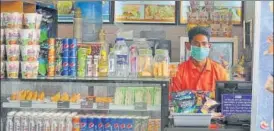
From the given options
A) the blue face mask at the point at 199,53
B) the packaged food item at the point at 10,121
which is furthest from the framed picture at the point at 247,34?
the packaged food item at the point at 10,121

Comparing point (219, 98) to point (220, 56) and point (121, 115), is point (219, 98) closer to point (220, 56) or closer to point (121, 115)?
point (121, 115)

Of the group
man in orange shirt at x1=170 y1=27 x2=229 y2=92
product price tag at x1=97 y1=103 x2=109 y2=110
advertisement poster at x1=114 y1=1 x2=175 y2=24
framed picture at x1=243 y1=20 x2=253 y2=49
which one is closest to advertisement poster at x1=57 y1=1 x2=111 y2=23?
advertisement poster at x1=114 y1=1 x2=175 y2=24

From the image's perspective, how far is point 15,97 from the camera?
3.25m

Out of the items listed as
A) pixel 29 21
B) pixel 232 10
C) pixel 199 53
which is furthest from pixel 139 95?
pixel 232 10

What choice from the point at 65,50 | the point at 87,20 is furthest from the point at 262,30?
the point at 87,20

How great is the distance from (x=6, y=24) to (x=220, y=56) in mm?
4152

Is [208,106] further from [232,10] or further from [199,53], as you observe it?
[232,10]

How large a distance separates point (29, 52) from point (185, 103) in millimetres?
1023

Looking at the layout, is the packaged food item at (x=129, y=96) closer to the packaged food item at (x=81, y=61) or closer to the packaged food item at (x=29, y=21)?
the packaged food item at (x=81, y=61)

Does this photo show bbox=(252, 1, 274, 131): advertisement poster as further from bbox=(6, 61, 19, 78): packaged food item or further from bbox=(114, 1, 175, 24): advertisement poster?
bbox=(114, 1, 175, 24): advertisement poster

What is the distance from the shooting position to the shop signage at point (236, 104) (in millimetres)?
3383

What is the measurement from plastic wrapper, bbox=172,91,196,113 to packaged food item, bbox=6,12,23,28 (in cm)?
109

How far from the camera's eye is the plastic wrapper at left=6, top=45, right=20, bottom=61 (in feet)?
10.3

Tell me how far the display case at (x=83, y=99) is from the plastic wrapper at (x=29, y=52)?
0.14 meters
